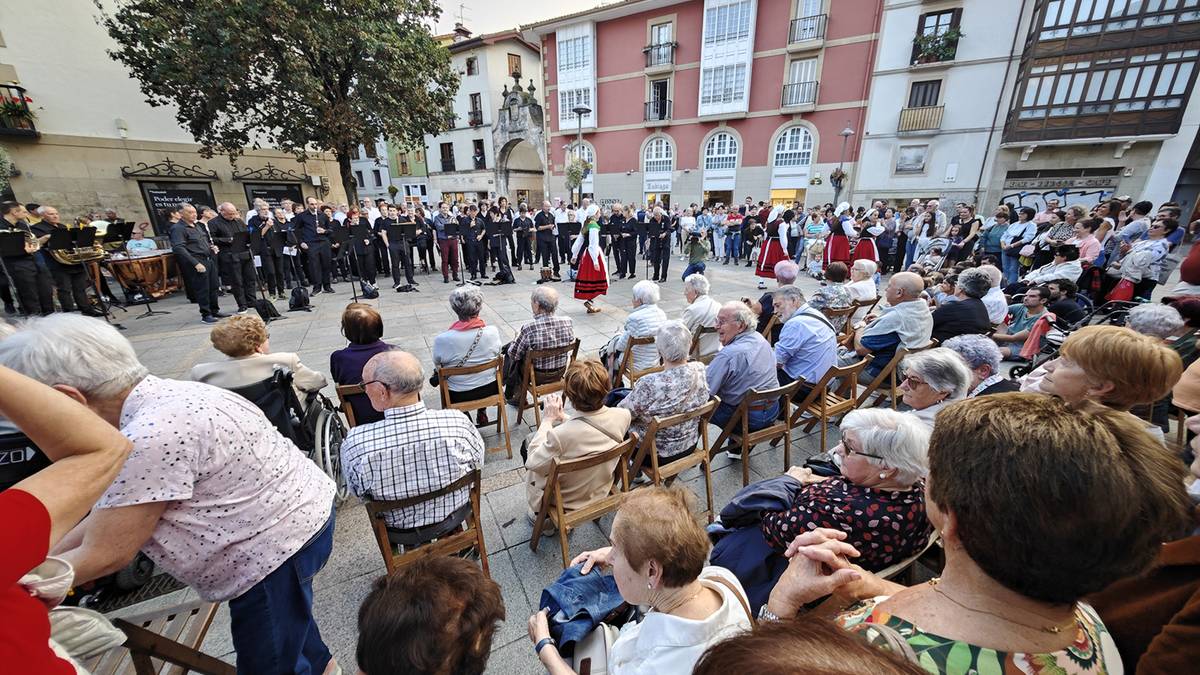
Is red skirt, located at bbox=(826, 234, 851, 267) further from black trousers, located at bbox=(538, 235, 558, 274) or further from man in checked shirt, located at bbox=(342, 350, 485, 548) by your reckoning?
man in checked shirt, located at bbox=(342, 350, 485, 548)

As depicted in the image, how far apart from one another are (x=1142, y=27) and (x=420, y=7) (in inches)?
940

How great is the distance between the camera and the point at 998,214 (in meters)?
8.97

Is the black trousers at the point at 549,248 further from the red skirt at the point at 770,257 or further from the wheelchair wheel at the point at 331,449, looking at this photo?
the wheelchair wheel at the point at 331,449

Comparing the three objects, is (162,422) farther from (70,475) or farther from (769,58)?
(769,58)

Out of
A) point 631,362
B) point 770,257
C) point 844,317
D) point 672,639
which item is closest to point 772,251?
point 770,257

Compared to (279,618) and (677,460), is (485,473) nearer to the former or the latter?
(677,460)

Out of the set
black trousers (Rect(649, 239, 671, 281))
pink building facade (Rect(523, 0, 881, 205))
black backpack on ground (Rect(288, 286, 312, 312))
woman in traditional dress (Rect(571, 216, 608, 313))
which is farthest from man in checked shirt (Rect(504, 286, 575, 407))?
pink building facade (Rect(523, 0, 881, 205))

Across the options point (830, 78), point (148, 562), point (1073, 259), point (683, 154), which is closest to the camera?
point (148, 562)

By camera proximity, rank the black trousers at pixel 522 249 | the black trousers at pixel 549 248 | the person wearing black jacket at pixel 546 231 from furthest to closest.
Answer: the black trousers at pixel 522 249, the person wearing black jacket at pixel 546 231, the black trousers at pixel 549 248

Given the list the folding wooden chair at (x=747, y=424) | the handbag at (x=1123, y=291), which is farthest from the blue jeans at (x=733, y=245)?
the folding wooden chair at (x=747, y=424)

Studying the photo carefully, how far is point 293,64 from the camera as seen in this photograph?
1059 centimetres

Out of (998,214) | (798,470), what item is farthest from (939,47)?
(798,470)

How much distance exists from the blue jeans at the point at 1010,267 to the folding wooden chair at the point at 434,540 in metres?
11.3

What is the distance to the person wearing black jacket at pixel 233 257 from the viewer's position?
7.35m
